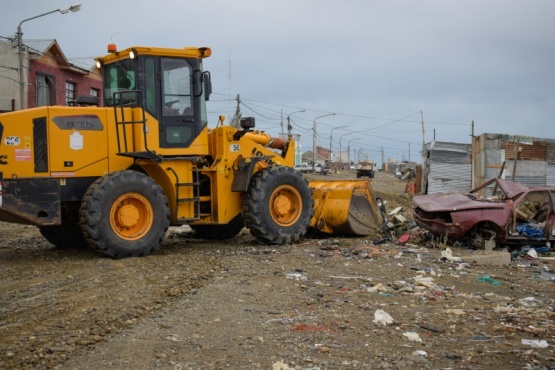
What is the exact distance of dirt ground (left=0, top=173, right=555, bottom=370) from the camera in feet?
14.9

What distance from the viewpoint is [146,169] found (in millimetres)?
9602

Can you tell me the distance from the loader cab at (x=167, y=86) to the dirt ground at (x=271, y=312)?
2.11 metres

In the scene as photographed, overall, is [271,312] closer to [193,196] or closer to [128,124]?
[193,196]

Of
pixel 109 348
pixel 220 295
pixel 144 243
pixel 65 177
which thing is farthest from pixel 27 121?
pixel 109 348

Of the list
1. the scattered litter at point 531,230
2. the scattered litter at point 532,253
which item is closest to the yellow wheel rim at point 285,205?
the scattered litter at point 532,253

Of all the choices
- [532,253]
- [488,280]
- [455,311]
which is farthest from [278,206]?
[455,311]

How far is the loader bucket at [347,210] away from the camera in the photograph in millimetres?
11367

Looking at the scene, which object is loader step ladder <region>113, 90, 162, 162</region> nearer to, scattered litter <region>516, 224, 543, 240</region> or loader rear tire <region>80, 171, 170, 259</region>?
loader rear tire <region>80, 171, 170, 259</region>

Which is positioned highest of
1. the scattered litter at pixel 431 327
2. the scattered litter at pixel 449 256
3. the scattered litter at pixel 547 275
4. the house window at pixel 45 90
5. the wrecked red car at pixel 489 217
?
the house window at pixel 45 90

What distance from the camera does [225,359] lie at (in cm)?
446

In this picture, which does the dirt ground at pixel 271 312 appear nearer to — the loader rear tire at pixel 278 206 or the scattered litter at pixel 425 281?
the scattered litter at pixel 425 281

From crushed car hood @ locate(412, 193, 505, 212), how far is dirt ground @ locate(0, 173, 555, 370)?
1.35 meters

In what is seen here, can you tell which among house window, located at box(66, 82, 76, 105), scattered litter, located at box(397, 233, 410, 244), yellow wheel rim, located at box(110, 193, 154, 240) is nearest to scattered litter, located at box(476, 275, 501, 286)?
scattered litter, located at box(397, 233, 410, 244)

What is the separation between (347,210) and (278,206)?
5.02 ft
